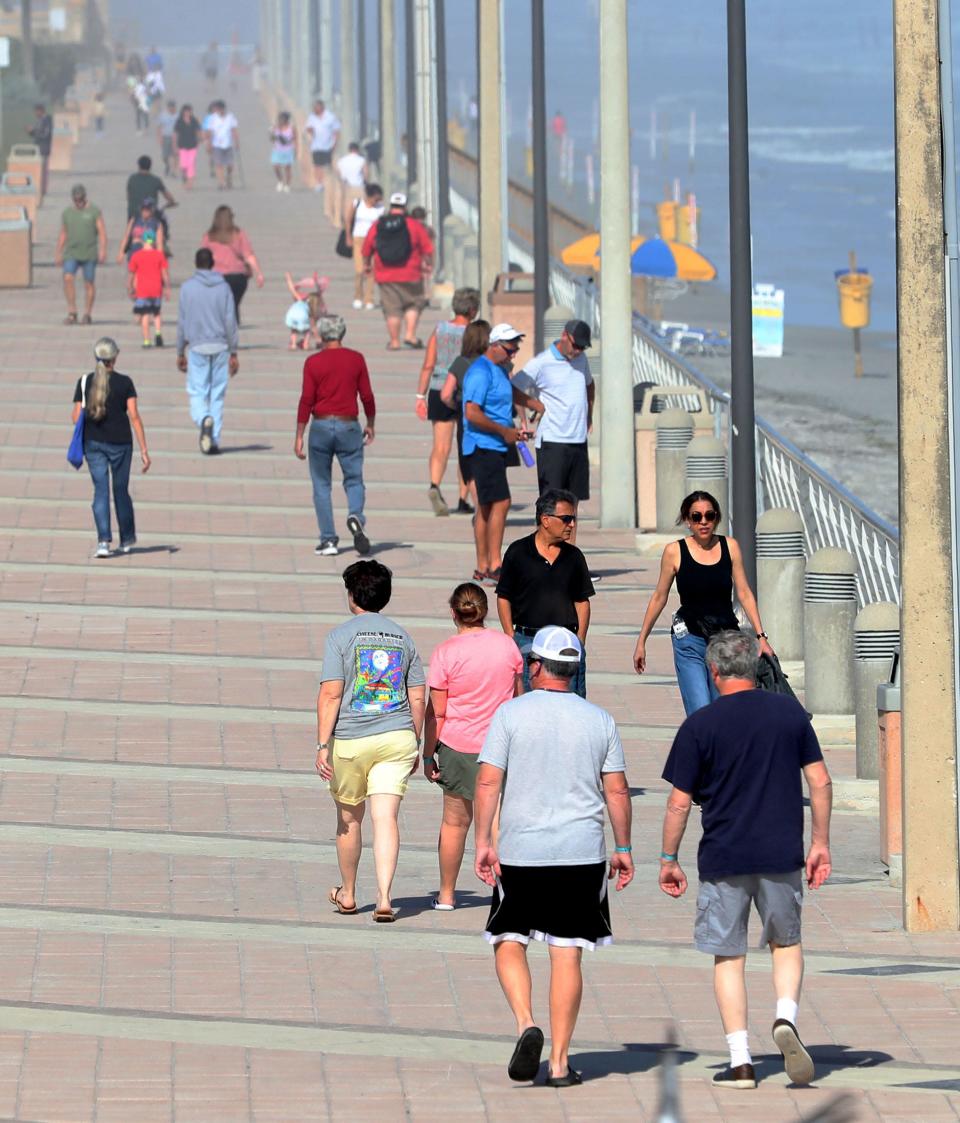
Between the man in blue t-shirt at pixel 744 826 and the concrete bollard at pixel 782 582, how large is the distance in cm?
725

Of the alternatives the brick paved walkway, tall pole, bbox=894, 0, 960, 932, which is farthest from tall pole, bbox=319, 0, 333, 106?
tall pole, bbox=894, 0, 960, 932

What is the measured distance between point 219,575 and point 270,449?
508 centimetres

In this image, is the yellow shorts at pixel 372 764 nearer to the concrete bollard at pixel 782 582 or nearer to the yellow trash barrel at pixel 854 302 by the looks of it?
the concrete bollard at pixel 782 582

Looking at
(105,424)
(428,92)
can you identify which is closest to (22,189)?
(428,92)

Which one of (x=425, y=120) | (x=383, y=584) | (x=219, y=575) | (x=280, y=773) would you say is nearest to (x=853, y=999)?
(x=383, y=584)

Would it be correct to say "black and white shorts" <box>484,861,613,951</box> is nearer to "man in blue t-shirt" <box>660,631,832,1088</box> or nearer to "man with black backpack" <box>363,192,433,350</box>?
"man in blue t-shirt" <box>660,631,832,1088</box>

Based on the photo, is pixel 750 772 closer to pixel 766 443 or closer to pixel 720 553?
pixel 720 553

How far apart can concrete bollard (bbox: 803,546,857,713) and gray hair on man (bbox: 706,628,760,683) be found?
5.68m

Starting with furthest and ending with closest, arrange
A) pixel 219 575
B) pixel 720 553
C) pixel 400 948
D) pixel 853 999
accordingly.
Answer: pixel 219 575 < pixel 720 553 < pixel 400 948 < pixel 853 999

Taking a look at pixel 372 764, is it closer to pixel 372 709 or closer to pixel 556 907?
pixel 372 709

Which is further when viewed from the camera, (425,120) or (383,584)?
(425,120)

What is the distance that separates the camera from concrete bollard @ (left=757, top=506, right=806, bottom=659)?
15188 millimetres

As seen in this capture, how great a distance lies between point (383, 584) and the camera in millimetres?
9805

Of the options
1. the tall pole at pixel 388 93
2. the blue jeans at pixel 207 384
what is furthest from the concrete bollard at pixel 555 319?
the tall pole at pixel 388 93
